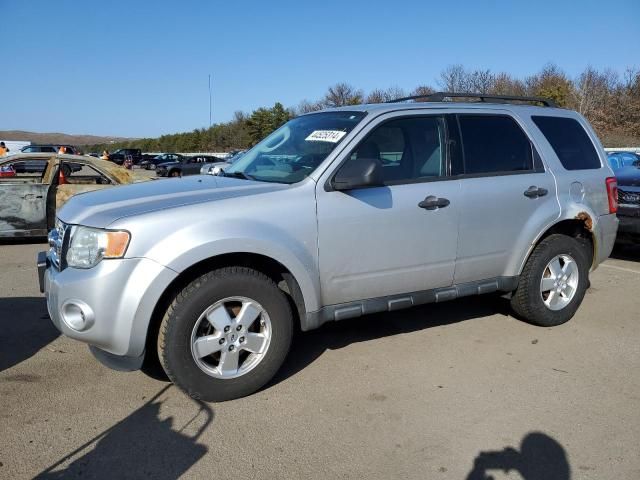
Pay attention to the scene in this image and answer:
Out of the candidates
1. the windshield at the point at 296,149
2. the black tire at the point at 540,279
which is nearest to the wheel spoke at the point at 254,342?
the windshield at the point at 296,149

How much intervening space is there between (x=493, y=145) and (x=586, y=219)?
1186 millimetres

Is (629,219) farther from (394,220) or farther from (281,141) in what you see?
(281,141)

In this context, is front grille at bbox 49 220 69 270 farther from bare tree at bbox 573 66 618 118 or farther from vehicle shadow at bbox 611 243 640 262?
bare tree at bbox 573 66 618 118

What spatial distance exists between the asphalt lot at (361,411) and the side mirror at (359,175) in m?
1.35

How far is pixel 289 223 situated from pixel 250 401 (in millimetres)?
1160

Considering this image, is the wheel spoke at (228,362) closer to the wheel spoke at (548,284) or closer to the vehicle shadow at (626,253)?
the wheel spoke at (548,284)

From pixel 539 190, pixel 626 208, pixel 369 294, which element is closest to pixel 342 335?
pixel 369 294

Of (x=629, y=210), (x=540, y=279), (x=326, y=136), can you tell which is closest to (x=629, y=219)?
(x=629, y=210)

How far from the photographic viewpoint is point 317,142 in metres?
4.03

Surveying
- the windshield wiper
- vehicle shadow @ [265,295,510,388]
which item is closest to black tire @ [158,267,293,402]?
vehicle shadow @ [265,295,510,388]

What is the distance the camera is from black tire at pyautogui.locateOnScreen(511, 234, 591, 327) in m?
4.64

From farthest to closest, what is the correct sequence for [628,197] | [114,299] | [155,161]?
[155,161] < [628,197] < [114,299]

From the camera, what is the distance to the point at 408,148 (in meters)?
4.15

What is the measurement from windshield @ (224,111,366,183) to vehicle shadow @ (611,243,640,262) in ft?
18.7
